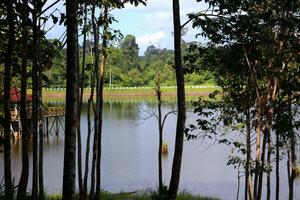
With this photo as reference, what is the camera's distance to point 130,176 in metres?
18.0

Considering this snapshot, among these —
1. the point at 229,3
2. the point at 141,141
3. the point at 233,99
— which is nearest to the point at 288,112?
the point at 233,99

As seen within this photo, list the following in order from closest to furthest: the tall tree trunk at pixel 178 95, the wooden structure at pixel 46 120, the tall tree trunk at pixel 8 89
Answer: the tall tree trunk at pixel 8 89, the tall tree trunk at pixel 178 95, the wooden structure at pixel 46 120

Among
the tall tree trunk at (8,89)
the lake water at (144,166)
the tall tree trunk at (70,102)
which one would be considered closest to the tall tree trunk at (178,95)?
the tall tree trunk at (8,89)

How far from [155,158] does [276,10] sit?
15.2 m

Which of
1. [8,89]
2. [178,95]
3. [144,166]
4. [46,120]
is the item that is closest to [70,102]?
[8,89]

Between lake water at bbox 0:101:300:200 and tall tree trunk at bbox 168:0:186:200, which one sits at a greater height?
tall tree trunk at bbox 168:0:186:200

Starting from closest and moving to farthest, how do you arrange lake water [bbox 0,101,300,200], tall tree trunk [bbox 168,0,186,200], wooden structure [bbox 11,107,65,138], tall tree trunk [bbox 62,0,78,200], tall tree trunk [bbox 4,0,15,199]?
tall tree trunk [bbox 62,0,78,200], tall tree trunk [bbox 4,0,15,199], tall tree trunk [bbox 168,0,186,200], lake water [bbox 0,101,300,200], wooden structure [bbox 11,107,65,138]

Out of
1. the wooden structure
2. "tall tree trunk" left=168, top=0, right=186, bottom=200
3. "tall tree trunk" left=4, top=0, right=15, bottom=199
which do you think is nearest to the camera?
"tall tree trunk" left=4, top=0, right=15, bottom=199

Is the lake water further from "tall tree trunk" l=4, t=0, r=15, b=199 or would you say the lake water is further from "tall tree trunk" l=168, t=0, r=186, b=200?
"tall tree trunk" l=4, t=0, r=15, b=199

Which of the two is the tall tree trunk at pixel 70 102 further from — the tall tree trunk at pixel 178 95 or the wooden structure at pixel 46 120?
the wooden structure at pixel 46 120

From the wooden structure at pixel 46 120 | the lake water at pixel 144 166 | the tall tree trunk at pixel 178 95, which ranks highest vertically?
the tall tree trunk at pixel 178 95

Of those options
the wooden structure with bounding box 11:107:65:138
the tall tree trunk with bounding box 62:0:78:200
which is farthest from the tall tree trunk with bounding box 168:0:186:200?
the wooden structure with bounding box 11:107:65:138

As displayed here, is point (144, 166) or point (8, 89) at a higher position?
point (8, 89)

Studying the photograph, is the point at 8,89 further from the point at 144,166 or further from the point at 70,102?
the point at 144,166
